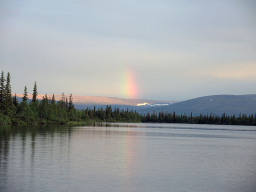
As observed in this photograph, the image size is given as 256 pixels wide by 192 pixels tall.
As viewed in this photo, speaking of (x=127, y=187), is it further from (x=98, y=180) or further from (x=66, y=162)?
(x=66, y=162)

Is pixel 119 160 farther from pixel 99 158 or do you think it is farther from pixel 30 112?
pixel 30 112

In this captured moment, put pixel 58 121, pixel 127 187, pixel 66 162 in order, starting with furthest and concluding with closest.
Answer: pixel 58 121
pixel 66 162
pixel 127 187

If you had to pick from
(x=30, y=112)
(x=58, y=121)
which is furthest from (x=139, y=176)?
(x=58, y=121)

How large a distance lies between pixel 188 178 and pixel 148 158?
13.8 metres

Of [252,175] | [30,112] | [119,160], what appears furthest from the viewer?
[30,112]

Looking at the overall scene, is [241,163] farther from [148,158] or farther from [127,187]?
[127,187]

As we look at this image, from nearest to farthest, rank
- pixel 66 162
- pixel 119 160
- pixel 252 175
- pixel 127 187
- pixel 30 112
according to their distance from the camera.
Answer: pixel 127 187 < pixel 252 175 < pixel 66 162 < pixel 119 160 < pixel 30 112

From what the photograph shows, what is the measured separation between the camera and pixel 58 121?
605ft

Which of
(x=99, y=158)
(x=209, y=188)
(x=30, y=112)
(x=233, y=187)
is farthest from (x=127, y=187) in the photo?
(x=30, y=112)

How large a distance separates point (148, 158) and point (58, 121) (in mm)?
144404

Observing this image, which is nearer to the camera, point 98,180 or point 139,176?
point 98,180

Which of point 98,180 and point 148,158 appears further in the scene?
point 148,158

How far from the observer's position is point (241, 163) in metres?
43.1

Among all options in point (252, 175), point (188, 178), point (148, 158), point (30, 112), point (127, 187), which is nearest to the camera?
point (127, 187)
